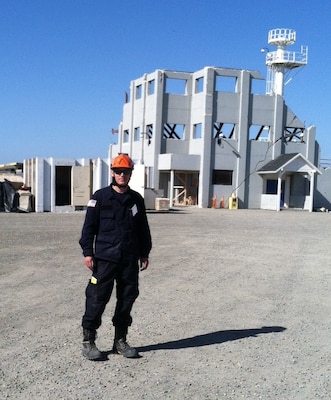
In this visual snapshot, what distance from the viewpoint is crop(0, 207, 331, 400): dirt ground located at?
4.47 meters

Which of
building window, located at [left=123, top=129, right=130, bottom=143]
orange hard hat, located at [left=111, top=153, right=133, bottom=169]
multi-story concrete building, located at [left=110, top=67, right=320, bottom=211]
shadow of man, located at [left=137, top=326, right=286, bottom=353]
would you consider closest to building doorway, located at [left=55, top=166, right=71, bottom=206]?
multi-story concrete building, located at [left=110, top=67, right=320, bottom=211]

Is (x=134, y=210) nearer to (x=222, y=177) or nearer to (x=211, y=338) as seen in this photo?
(x=211, y=338)

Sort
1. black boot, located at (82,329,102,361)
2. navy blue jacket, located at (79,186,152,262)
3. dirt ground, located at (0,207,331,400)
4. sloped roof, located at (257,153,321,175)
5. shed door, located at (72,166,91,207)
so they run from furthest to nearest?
sloped roof, located at (257,153,321,175)
shed door, located at (72,166,91,207)
navy blue jacket, located at (79,186,152,262)
black boot, located at (82,329,102,361)
dirt ground, located at (0,207,331,400)

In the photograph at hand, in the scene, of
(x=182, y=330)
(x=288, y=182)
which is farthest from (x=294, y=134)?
(x=182, y=330)

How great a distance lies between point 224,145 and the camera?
3581cm

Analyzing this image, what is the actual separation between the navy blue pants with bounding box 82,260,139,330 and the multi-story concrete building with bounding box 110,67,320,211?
29.4 meters

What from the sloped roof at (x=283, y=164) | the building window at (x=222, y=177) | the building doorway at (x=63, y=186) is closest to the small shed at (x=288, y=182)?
the sloped roof at (x=283, y=164)

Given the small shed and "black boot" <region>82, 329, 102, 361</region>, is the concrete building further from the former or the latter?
"black boot" <region>82, 329, 102, 361</region>

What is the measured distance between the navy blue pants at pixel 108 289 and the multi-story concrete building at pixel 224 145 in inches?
1159

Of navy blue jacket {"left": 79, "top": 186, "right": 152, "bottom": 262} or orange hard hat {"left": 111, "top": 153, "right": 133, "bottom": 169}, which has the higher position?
orange hard hat {"left": 111, "top": 153, "right": 133, "bottom": 169}

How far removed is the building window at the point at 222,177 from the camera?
118 ft

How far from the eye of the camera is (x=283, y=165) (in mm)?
34281

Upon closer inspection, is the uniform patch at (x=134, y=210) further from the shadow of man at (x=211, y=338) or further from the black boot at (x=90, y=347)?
the shadow of man at (x=211, y=338)

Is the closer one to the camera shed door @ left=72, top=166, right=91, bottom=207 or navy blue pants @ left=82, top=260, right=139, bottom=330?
navy blue pants @ left=82, top=260, right=139, bottom=330
